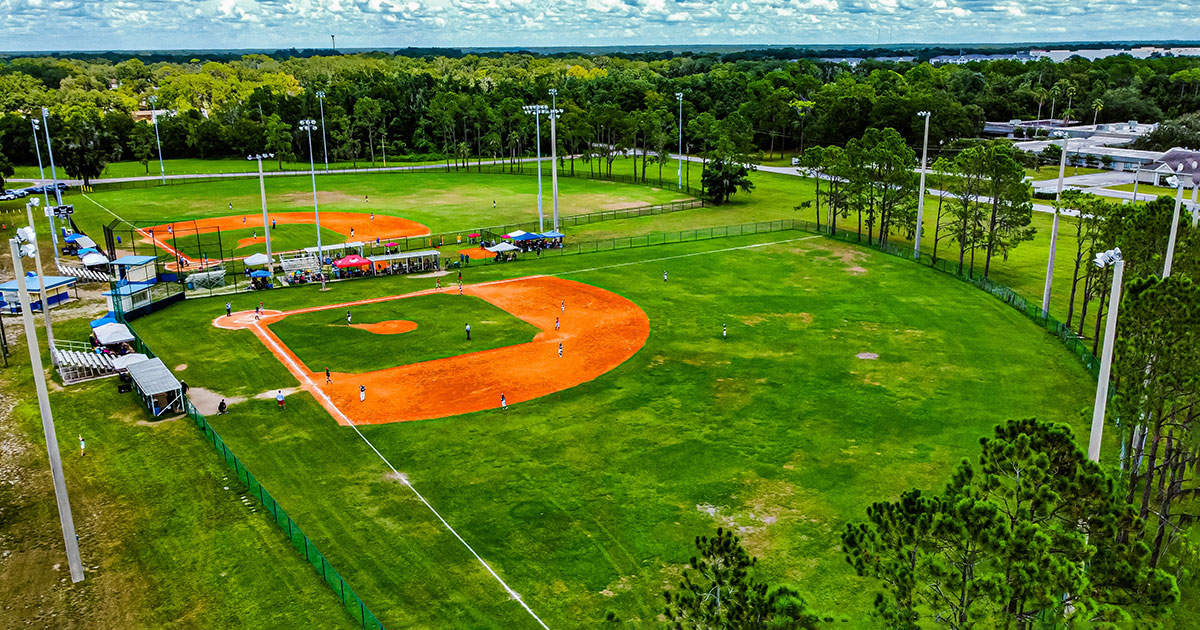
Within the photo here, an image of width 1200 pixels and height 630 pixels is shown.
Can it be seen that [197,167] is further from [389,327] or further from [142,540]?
[142,540]

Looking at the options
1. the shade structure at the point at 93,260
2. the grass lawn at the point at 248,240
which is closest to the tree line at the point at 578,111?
the grass lawn at the point at 248,240

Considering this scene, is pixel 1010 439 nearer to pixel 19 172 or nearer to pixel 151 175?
pixel 151 175

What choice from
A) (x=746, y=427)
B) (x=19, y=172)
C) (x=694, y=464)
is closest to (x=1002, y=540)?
(x=694, y=464)

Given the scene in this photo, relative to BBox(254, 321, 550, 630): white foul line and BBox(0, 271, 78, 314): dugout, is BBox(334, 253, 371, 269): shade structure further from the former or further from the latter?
BBox(0, 271, 78, 314): dugout

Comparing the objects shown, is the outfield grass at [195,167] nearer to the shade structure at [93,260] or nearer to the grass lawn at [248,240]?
the grass lawn at [248,240]

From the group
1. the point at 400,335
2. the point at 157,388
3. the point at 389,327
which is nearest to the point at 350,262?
the point at 389,327

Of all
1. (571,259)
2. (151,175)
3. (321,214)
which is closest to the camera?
(571,259)

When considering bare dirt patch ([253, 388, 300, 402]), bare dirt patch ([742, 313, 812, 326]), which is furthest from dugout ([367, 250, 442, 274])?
bare dirt patch ([742, 313, 812, 326])

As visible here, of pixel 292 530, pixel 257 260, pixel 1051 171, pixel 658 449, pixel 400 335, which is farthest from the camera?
pixel 1051 171
